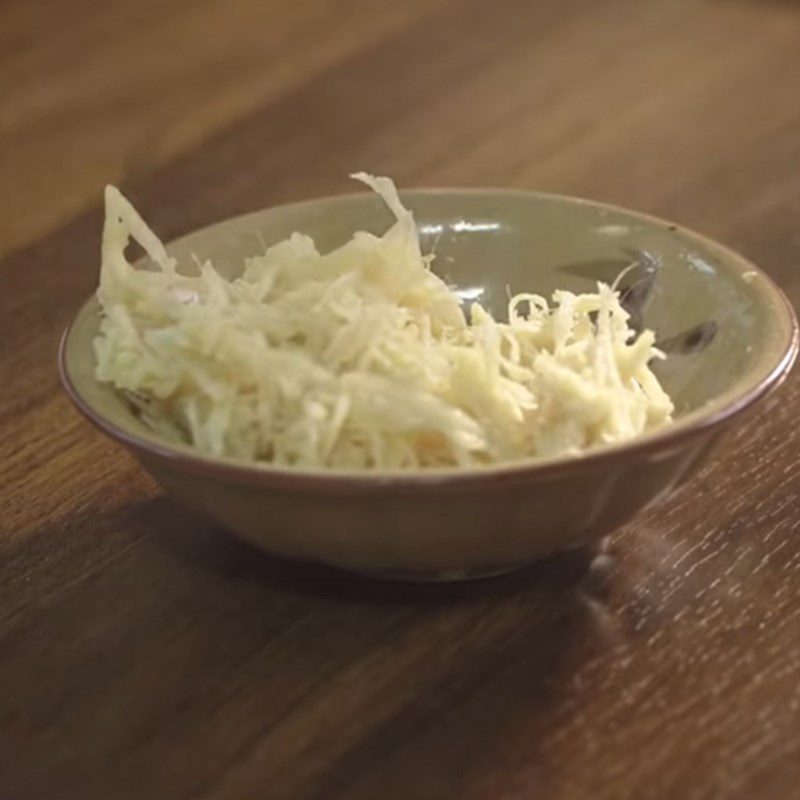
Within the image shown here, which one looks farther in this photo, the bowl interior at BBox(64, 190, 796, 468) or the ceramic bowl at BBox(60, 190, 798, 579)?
the bowl interior at BBox(64, 190, 796, 468)

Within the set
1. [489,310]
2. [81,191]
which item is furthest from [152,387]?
[81,191]

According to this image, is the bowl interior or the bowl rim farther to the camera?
the bowl interior

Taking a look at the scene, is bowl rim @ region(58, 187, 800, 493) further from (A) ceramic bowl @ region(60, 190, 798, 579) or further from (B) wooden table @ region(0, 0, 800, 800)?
(B) wooden table @ region(0, 0, 800, 800)

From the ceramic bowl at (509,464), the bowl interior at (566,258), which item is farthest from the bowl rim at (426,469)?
the bowl interior at (566,258)

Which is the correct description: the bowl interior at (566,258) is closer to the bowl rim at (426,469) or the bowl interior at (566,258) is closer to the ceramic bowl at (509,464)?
the ceramic bowl at (509,464)

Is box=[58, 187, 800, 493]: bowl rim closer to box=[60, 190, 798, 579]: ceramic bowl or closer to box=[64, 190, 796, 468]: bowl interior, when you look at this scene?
box=[60, 190, 798, 579]: ceramic bowl

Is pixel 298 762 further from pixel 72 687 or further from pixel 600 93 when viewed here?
pixel 600 93

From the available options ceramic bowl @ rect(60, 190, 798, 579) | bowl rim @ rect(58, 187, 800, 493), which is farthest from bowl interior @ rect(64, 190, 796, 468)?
bowl rim @ rect(58, 187, 800, 493)
